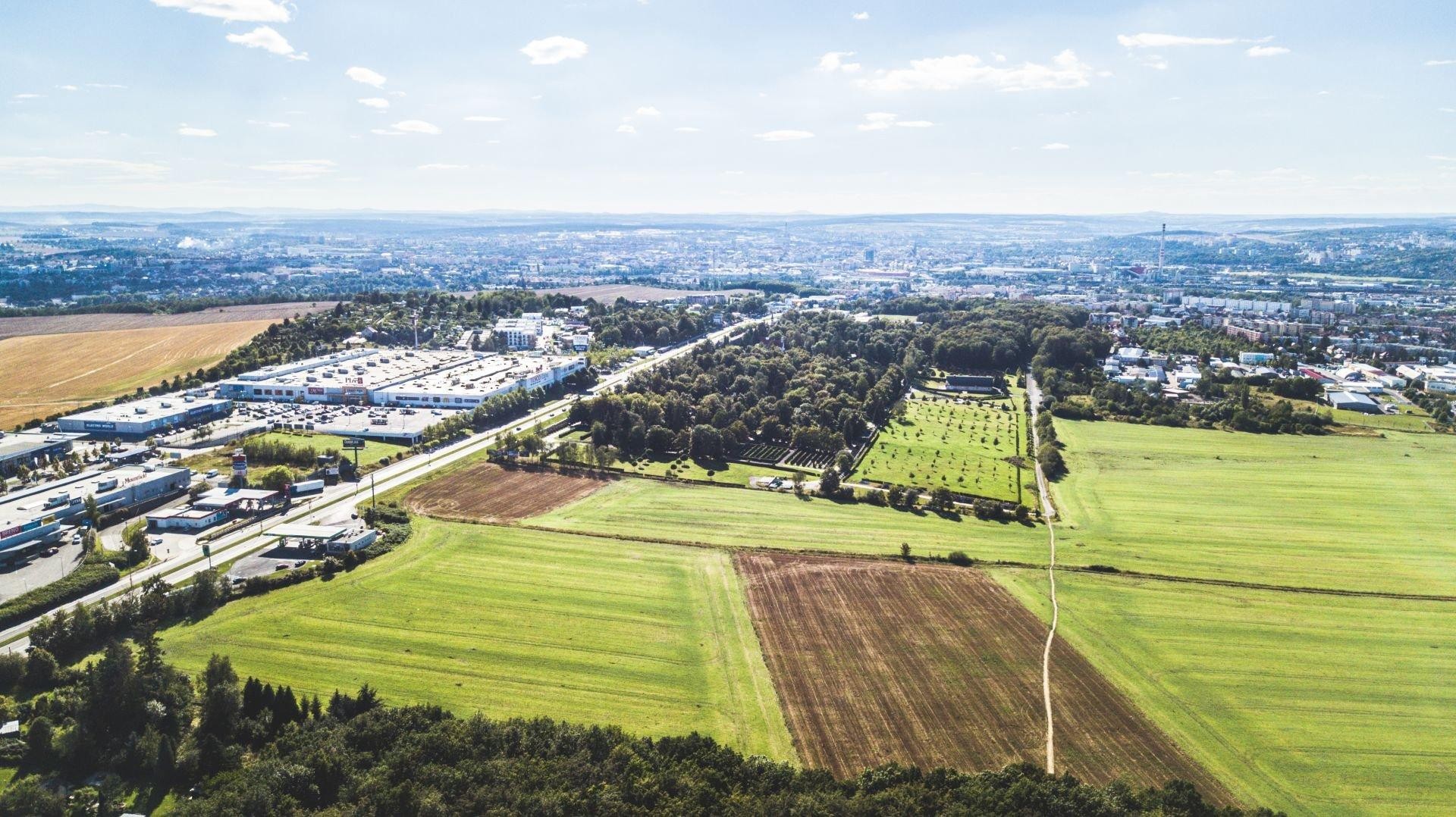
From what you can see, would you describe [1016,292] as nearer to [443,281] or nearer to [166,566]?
[443,281]

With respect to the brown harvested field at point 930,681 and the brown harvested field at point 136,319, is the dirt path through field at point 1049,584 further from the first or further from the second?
the brown harvested field at point 136,319

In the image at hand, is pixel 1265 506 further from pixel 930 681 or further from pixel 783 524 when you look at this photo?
pixel 930 681

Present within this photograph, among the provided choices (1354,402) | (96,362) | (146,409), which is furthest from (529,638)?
(1354,402)

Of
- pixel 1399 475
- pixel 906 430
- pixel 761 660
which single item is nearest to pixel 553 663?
pixel 761 660

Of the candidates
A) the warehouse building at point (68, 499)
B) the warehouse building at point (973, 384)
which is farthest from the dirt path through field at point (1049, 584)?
the warehouse building at point (68, 499)

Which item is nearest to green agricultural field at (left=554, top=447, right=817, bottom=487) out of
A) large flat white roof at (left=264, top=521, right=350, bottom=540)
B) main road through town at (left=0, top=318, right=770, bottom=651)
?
main road through town at (left=0, top=318, right=770, bottom=651)

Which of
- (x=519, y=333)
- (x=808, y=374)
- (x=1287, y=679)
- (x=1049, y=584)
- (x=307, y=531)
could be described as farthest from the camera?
(x=519, y=333)

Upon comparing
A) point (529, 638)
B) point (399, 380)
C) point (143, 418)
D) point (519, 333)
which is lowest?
point (529, 638)
